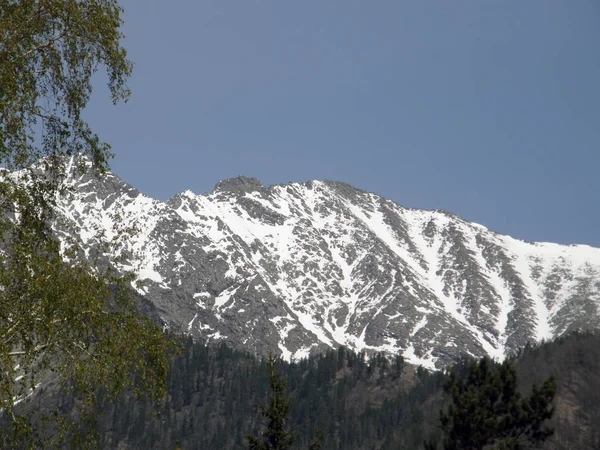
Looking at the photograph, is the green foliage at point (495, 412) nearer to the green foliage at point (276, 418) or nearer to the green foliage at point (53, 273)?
the green foliage at point (276, 418)

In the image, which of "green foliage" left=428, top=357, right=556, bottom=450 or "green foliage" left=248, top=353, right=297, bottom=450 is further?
"green foliage" left=428, top=357, right=556, bottom=450

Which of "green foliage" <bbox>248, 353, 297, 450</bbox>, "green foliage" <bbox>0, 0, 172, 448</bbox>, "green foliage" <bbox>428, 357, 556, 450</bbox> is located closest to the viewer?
"green foliage" <bbox>0, 0, 172, 448</bbox>

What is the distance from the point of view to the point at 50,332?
1534cm

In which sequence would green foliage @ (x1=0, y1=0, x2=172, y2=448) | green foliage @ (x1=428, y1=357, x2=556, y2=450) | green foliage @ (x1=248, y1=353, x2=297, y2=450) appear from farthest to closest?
green foliage @ (x1=428, y1=357, x2=556, y2=450) < green foliage @ (x1=248, y1=353, x2=297, y2=450) < green foliage @ (x1=0, y1=0, x2=172, y2=448)

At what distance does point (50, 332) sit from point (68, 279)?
1.29 m

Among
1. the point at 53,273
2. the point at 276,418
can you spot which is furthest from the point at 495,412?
the point at 53,273

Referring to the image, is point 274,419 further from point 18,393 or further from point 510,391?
point 510,391

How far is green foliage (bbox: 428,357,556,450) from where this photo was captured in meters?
56.8

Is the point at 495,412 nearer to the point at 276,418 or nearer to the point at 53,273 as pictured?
the point at 276,418

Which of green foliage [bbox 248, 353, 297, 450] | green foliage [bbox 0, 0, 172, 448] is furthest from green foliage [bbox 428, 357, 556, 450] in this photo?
green foliage [bbox 0, 0, 172, 448]

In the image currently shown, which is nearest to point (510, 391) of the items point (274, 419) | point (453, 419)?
point (453, 419)

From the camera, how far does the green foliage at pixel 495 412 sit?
56.8 meters

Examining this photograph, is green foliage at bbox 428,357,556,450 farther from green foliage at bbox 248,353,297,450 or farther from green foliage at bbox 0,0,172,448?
green foliage at bbox 0,0,172,448

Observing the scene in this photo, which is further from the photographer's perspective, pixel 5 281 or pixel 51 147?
pixel 51 147
